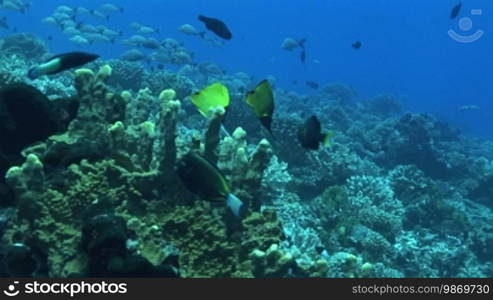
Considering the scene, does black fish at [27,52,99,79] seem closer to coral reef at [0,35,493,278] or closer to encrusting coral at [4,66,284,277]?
coral reef at [0,35,493,278]

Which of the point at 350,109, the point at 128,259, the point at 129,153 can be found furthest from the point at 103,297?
the point at 350,109

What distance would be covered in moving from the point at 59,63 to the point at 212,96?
146 centimetres

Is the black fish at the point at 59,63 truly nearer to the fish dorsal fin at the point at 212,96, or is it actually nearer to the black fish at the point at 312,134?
the fish dorsal fin at the point at 212,96

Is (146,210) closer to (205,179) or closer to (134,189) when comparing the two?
(134,189)

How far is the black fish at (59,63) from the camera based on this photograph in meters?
4.83

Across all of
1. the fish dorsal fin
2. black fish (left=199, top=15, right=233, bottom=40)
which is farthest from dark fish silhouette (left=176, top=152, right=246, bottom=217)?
black fish (left=199, top=15, right=233, bottom=40)

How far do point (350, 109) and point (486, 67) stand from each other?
168 metres

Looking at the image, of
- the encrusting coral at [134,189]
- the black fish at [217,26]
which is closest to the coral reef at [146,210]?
the encrusting coral at [134,189]

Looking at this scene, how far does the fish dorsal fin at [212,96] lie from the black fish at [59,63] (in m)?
1.14

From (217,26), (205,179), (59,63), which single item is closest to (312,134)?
(205,179)

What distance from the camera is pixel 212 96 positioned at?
15.7 feet

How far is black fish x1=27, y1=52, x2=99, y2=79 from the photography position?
4.83m

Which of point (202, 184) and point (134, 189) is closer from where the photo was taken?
point (202, 184)

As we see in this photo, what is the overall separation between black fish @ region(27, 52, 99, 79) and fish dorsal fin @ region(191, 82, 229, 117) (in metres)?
1.14
